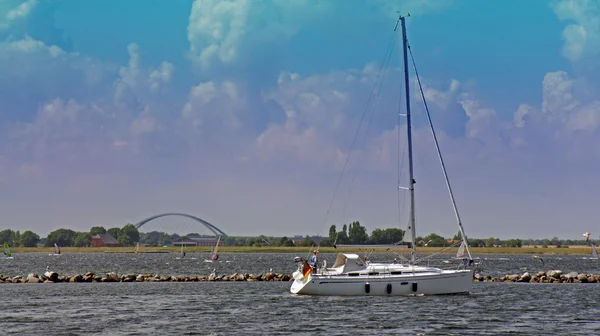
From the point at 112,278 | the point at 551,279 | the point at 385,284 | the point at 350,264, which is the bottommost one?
the point at 385,284

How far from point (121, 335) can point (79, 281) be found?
4305 cm

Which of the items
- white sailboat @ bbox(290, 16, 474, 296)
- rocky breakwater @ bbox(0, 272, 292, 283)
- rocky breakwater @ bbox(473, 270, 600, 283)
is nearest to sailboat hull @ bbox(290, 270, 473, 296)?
white sailboat @ bbox(290, 16, 474, 296)

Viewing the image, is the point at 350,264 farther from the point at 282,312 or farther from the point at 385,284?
the point at 282,312

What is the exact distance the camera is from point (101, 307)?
5762cm

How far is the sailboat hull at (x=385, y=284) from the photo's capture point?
6138cm

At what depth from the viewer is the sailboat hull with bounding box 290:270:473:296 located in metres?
61.4

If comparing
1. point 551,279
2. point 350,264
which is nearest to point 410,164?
point 350,264

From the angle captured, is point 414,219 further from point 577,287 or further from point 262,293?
point 577,287

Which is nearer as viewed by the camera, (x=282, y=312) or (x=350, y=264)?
(x=282, y=312)

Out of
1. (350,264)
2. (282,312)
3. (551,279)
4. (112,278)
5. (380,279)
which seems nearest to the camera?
(282,312)

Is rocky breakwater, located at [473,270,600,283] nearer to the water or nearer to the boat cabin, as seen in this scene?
the water

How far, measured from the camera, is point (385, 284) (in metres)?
61.3

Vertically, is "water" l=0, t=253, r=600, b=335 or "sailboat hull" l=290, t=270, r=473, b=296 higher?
"sailboat hull" l=290, t=270, r=473, b=296

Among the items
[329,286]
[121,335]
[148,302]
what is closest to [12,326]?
[121,335]
